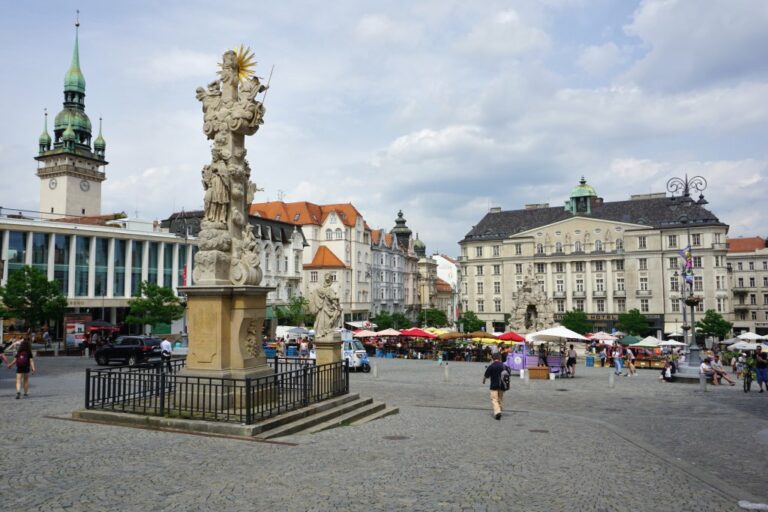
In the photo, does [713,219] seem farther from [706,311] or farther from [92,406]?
[92,406]

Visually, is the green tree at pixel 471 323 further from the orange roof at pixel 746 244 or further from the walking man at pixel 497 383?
the walking man at pixel 497 383

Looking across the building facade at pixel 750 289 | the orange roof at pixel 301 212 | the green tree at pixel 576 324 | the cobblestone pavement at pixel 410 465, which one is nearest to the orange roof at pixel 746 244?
the building facade at pixel 750 289

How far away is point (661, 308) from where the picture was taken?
73125 mm

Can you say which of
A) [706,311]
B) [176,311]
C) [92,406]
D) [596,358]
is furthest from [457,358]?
[706,311]

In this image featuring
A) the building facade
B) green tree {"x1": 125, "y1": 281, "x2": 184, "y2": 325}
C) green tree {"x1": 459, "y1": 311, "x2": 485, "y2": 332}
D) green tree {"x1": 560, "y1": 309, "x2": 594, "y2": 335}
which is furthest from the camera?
the building facade

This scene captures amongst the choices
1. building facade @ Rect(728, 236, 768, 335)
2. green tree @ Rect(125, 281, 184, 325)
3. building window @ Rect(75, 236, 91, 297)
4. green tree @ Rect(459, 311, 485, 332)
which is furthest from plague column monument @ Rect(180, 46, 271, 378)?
building facade @ Rect(728, 236, 768, 335)

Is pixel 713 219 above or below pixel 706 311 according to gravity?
above

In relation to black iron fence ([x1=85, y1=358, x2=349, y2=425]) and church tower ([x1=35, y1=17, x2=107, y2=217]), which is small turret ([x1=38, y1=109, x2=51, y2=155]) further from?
black iron fence ([x1=85, y1=358, x2=349, y2=425])

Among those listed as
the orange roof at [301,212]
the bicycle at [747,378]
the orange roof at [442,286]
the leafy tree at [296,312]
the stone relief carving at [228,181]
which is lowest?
the bicycle at [747,378]

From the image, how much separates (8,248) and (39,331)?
7.50 m

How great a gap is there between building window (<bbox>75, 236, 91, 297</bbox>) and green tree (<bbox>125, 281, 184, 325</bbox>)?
682 cm

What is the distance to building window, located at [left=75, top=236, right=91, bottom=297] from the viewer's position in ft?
171

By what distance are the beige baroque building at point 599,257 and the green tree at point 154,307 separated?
41.1 meters

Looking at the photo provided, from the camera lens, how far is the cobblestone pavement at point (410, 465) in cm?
761
